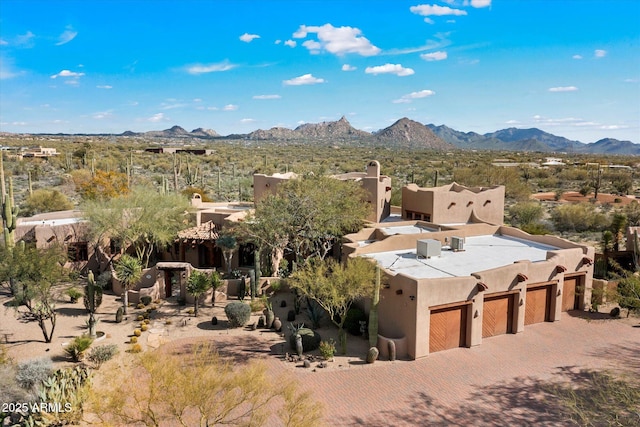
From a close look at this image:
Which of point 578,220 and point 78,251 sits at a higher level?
point 578,220

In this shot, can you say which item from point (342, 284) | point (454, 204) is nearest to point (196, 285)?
point (342, 284)

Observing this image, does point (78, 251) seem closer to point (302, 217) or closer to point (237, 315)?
point (237, 315)

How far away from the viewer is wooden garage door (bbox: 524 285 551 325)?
20453mm

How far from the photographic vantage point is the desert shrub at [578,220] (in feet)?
132

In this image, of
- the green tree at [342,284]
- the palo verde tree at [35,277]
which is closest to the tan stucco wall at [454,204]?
the green tree at [342,284]

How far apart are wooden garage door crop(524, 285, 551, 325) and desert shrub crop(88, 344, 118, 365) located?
17.3 m

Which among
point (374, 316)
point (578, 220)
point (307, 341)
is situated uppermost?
point (578, 220)

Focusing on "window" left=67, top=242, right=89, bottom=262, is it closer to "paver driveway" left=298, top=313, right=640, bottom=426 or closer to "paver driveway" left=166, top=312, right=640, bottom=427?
"paver driveway" left=166, top=312, right=640, bottom=427

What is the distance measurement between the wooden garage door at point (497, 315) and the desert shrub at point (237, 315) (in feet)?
34.0

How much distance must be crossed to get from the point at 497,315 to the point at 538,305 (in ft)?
8.96

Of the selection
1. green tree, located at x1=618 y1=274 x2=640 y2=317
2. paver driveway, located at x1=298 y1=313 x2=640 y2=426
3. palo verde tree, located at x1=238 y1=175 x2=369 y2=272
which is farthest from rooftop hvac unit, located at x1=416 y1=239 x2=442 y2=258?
green tree, located at x1=618 y1=274 x2=640 y2=317

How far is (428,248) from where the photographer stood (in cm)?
2197

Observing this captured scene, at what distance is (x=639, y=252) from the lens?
1053 inches

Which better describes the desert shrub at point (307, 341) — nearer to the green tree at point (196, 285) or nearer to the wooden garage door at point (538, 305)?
the green tree at point (196, 285)
